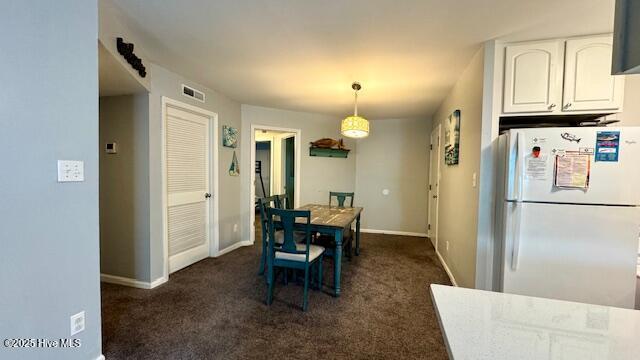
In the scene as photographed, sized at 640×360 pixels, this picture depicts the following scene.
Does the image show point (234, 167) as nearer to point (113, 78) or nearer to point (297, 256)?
point (113, 78)

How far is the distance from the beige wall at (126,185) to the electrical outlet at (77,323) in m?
1.33

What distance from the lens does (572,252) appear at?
178 centimetres

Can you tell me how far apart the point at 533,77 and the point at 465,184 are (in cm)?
105

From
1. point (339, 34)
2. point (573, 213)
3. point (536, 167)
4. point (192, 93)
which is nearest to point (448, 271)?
point (573, 213)

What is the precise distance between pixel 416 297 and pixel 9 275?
9.33 feet

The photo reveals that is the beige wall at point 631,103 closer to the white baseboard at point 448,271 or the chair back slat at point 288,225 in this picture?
the white baseboard at point 448,271

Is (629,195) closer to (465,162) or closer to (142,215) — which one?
(465,162)

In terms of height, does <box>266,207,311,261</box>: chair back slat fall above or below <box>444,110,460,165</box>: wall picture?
below

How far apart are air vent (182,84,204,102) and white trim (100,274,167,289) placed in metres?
2.11

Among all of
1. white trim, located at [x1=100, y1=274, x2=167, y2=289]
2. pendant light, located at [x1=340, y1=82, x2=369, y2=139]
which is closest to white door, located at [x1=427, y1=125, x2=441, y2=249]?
pendant light, located at [x1=340, y1=82, x2=369, y2=139]

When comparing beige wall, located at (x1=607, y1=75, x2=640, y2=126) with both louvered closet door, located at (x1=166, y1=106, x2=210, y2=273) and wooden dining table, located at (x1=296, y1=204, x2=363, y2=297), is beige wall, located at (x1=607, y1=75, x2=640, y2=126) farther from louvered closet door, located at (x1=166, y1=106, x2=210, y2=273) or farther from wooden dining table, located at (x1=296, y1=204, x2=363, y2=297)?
louvered closet door, located at (x1=166, y1=106, x2=210, y2=273)

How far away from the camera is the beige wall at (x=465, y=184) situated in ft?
7.67

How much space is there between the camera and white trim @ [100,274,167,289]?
2.77m

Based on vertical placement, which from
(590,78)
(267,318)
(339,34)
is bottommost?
(267,318)
